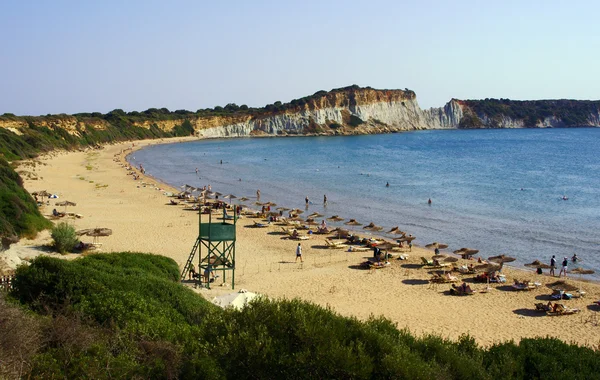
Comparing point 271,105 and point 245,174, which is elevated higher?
point 271,105

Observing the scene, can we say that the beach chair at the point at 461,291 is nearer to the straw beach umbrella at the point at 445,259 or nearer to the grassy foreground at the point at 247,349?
the straw beach umbrella at the point at 445,259

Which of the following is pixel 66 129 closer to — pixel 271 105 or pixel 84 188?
pixel 84 188

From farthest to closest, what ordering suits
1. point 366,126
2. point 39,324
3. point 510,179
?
point 366,126
point 510,179
point 39,324

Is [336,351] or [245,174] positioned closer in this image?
[336,351]

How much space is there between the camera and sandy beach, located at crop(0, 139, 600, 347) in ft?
55.4

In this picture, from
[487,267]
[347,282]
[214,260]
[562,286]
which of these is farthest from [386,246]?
[214,260]

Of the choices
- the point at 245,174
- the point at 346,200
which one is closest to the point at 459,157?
the point at 245,174

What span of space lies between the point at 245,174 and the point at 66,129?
43.7 meters

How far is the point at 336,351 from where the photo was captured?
7219 millimetres

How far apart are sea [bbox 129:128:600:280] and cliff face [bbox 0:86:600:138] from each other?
152 ft

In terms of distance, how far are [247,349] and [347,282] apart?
13997 millimetres

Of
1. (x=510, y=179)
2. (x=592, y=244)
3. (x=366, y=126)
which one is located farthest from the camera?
(x=366, y=126)

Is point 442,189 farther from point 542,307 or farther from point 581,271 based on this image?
point 542,307

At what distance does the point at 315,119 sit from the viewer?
150250mm
